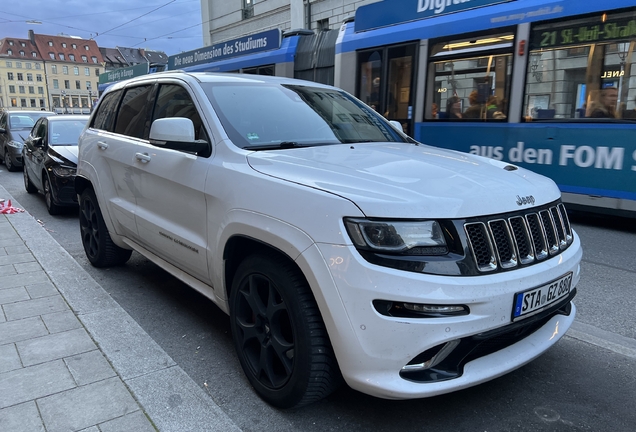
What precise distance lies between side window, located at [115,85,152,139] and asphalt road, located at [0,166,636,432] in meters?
1.44

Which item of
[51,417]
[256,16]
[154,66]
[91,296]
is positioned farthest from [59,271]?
[256,16]

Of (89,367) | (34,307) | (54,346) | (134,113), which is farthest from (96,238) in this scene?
(89,367)

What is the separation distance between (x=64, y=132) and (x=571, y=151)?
327 inches

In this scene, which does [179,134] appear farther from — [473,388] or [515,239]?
[473,388]

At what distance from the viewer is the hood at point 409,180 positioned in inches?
84.1

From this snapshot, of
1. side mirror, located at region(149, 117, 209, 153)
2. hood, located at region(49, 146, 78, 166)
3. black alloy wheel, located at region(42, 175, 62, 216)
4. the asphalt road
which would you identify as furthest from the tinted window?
black alloy wheel, located at region(42, 175, 62, 216)

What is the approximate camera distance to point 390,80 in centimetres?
898

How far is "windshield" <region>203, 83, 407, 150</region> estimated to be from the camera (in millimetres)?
3125

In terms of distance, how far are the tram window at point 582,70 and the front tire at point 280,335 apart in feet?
19.5

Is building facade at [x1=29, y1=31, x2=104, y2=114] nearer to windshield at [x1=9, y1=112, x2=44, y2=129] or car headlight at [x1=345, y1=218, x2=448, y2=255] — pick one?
windshield at [x1=9, y1=112, x2=44, y2=129]

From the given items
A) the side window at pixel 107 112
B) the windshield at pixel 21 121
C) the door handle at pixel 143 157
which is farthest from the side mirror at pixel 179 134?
the windshield at pixel 21 121

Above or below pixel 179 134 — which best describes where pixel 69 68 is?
above

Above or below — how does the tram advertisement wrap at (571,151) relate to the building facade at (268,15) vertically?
below

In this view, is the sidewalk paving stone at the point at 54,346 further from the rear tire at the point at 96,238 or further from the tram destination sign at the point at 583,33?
the tram destination sign at the point at 583,33
